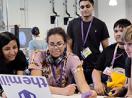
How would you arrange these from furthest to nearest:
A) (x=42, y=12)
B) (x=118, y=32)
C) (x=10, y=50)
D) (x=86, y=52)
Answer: (x=42, y=12) → (x=86, y=52) → (x=118, y=32) → (x=10, y=50)

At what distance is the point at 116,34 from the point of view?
104 inches

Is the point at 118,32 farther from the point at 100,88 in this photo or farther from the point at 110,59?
the point at 100,88

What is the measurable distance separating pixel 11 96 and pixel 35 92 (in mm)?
173

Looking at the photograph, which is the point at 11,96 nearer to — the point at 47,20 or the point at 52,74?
the point at 52,74

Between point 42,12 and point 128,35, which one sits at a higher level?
point 42,12

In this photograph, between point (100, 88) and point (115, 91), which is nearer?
point (115, 91)

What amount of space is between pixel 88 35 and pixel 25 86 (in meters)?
1.81

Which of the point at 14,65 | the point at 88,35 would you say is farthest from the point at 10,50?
the point at 88,35

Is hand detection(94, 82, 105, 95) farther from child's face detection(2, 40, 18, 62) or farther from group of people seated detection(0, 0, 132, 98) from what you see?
child's face detection(2, 40, 18, 62)

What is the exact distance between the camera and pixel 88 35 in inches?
128

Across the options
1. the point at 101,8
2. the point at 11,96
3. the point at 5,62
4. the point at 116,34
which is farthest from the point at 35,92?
the point at 101,8

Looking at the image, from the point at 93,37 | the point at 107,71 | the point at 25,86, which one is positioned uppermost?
the point at 93,37

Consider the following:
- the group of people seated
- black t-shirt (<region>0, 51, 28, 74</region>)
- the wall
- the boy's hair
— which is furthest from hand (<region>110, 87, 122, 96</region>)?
the wall

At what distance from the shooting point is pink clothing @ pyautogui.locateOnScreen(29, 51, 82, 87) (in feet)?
7.77
